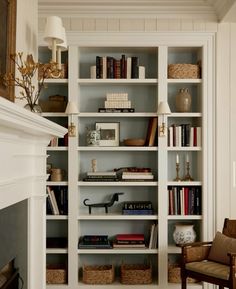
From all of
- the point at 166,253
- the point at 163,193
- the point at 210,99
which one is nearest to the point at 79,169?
the point at 163,193

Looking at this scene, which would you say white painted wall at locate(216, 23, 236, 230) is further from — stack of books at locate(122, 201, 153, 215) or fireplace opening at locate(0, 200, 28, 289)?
fireplace opening at locate(0, 200, 28, 289)

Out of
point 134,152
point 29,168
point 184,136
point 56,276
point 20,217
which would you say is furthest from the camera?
point 134,152

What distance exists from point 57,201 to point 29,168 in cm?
183

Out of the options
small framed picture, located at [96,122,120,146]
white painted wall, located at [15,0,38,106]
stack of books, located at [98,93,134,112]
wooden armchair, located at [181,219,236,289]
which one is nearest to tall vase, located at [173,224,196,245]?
wooden armchair, located at [181,219,236,289]

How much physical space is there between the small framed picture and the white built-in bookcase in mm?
116

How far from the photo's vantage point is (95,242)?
4176mm

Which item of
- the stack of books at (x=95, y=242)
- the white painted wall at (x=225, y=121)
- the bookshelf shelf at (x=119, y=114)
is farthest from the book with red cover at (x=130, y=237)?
the bookshelf shelf at (x=119, y=114)

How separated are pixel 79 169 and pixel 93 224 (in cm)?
57

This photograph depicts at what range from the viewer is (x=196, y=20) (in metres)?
4.17

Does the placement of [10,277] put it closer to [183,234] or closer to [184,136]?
[183,234]

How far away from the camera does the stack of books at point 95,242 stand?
4145mm

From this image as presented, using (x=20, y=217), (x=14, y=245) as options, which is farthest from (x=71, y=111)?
(x=14, y=245)

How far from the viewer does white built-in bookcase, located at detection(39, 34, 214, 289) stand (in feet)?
13.6

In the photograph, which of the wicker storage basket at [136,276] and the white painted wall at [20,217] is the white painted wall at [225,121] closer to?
the wicker storage basket at [136,276]
